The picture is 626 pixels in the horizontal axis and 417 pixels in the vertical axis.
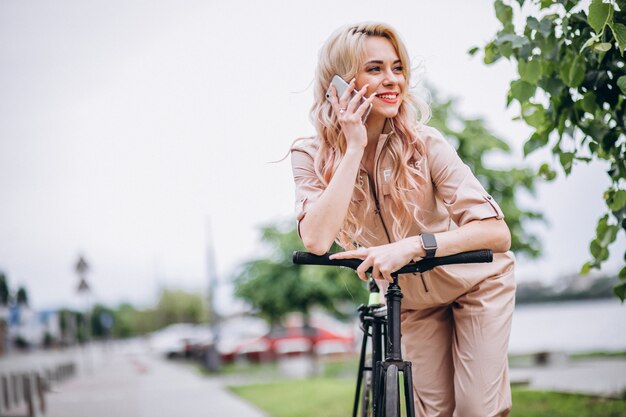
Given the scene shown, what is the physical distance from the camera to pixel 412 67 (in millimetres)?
2631

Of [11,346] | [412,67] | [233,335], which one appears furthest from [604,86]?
[11,346]

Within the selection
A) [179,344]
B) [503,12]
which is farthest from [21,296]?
[503,12]

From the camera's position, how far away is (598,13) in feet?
8.89

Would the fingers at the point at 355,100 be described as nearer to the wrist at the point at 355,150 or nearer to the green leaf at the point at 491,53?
the wrist at the point at 355,150

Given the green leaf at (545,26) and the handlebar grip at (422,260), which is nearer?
the handlebar grip at (422,260)

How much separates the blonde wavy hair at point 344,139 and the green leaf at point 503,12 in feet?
4.33

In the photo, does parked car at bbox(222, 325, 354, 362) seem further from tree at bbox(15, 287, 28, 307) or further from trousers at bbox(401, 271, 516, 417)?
trousers at bbox(401, 271, 516, 417)

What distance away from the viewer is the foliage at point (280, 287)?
17.8 m

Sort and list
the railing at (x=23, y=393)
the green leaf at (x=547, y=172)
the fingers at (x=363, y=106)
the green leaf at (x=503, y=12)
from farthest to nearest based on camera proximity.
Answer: the railing at (x=23, y=393) < the green leaf at (x=547, y=172) < the green leaf at (x=503, y=12) < the fingers at (x=363, y=106)

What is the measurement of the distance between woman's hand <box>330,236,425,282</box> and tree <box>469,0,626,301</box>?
1.59m

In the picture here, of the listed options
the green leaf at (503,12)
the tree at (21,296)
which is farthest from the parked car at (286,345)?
the green leaf at (503,12)

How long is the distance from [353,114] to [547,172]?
2374mm

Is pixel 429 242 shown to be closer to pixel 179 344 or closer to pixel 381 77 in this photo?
pixel 381 77

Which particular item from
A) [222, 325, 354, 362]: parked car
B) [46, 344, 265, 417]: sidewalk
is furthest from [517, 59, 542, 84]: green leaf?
[222, 325, 354, 362]: parked car
